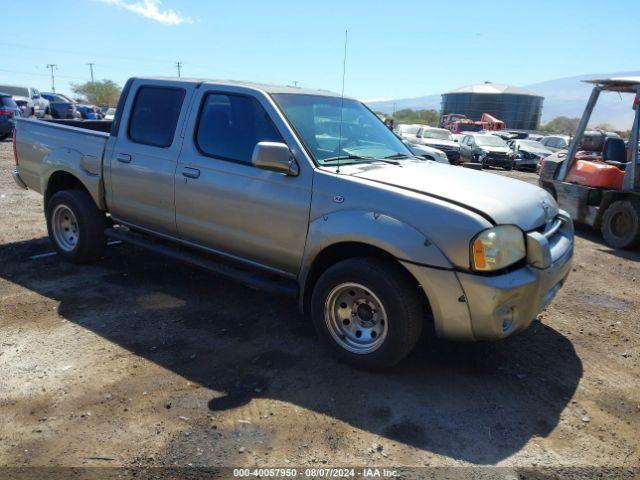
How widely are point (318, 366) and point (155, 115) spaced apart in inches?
111

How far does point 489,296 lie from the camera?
10.4 feet

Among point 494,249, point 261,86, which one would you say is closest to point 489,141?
point 261,86

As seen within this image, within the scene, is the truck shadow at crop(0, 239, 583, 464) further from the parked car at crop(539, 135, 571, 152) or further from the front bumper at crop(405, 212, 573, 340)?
the parked car at crop(539, 135, 571, 152)

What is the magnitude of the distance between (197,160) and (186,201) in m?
0.37

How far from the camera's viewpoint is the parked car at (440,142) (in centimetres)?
2044

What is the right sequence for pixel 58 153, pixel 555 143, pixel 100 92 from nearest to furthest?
pixel 58 153, pixel 555 143, pixel 100 92

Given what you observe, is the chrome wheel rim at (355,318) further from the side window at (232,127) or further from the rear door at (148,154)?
the rear door at (148,154)

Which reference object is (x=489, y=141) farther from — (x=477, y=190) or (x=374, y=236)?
(x=374, y=236)

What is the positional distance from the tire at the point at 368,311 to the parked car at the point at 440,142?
17.3m

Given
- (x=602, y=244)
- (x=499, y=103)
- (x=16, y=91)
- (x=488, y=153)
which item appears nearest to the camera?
(x=602, y=244)

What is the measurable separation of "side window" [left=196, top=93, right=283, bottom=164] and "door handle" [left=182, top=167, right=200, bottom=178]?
18 centimetres

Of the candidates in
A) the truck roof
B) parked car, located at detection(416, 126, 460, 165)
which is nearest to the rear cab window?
parked car, located at detection(416, 126, 460, 165)

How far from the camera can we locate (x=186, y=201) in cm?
450

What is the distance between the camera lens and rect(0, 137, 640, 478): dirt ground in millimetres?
2881
